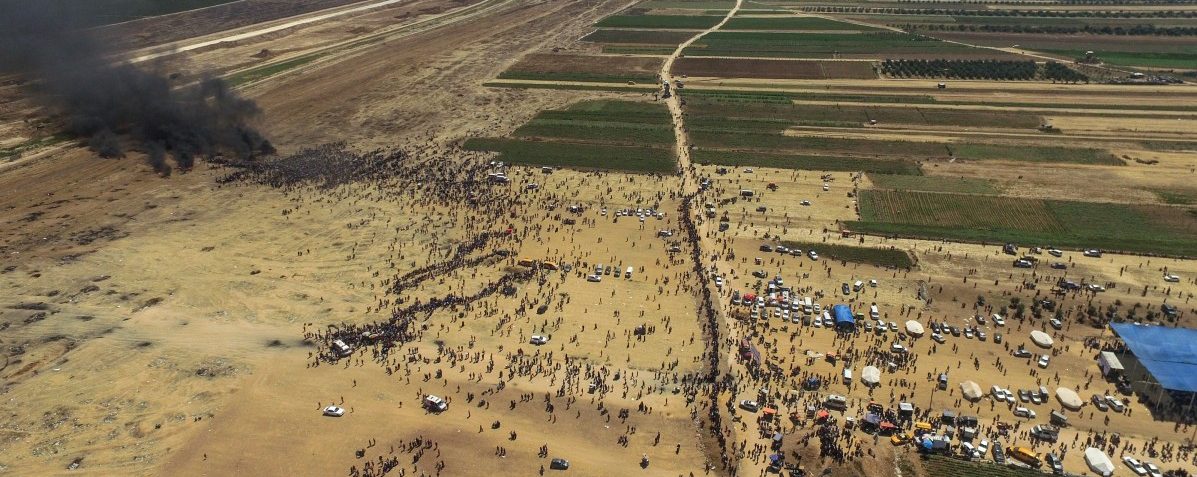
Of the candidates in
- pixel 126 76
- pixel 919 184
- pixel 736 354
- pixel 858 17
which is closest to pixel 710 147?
pixel 919 184

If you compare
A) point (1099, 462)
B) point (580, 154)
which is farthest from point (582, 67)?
point (1099, 462)

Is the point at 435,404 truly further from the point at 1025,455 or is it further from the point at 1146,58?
the point at 1146,58

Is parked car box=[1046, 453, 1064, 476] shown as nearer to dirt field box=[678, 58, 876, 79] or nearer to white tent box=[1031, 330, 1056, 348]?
white tent box=[1031, 330, 1056, 348]

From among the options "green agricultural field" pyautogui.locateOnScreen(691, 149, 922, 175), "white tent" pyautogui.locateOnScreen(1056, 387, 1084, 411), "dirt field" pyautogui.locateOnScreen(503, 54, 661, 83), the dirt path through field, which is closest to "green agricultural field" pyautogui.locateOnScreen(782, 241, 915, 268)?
the dirt path through field

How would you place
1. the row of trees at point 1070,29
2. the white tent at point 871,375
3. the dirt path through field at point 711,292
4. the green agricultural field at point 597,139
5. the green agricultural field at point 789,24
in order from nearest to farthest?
the dirt path through field at point 711,292 < the white tent at point 871,375 < the green agricultural field at point 597,139 < the row of trees at point 1070,29 < the green agricultural field at point 789,24

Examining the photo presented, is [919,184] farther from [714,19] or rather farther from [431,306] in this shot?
[714,19]

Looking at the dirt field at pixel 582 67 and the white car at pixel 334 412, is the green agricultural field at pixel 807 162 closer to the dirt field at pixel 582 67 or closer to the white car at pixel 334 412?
the dirt field at pixel 582 67

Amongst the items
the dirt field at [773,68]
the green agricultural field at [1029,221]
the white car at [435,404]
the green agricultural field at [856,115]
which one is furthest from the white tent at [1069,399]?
the dirt field at [773,68]
